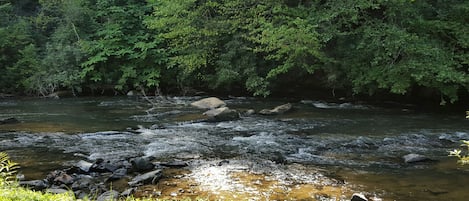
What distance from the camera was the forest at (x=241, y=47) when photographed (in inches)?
637

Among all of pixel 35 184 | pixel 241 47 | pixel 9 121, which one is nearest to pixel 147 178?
pixel 35 184

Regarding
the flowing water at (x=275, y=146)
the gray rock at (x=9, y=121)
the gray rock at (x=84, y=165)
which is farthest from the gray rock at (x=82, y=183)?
the gray rock at (x=9, y=121)

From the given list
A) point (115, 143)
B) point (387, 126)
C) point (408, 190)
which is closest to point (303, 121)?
point (387, 126)

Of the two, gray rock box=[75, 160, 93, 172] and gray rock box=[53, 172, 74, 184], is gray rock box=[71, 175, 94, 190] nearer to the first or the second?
gray rock box=[53, 172, 74, 184]

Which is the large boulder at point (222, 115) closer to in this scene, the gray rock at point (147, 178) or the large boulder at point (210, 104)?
the large boulder at point (210, 104)

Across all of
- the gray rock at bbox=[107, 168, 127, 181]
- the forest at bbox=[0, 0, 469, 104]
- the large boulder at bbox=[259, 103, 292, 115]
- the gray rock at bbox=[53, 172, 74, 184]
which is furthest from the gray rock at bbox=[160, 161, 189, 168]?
the forest at bbox=[0, 0, 469, 104]

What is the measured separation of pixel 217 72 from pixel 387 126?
400 inches

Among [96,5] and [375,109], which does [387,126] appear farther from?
[96,5]

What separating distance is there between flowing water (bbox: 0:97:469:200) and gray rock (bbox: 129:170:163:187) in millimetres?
335

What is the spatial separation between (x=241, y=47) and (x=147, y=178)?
1375 cm

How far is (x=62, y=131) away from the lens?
1305 cm

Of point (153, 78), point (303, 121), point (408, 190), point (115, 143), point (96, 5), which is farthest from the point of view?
point (96, 5)

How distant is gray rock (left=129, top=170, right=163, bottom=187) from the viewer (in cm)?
763

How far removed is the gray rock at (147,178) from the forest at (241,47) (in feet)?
35.2
